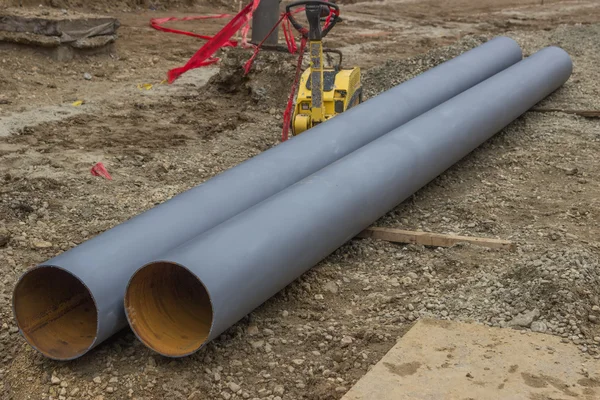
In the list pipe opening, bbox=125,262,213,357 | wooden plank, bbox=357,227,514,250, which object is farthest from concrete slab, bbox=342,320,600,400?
wooden plank, bbox=357,227,514,250

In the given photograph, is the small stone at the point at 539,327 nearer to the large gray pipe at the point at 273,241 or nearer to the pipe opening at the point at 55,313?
the large gray pipe at the point at 273,241

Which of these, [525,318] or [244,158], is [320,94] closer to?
[244,158]

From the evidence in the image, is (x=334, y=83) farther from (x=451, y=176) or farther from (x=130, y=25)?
(x=130, y=25)

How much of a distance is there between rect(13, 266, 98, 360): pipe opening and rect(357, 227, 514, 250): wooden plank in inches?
84.1

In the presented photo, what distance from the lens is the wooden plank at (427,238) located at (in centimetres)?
520

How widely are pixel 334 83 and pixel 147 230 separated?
3.02 metres

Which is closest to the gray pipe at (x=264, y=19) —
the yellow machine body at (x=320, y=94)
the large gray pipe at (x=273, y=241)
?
the yellow machine body at (x=320, y=94)

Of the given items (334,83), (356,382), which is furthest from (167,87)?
(356,382)

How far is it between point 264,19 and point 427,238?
5.78 meters

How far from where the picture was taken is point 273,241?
4.21 metres

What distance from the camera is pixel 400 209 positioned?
19.9 feet

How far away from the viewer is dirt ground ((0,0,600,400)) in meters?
4.06

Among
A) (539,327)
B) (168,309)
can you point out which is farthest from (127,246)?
(539,327)

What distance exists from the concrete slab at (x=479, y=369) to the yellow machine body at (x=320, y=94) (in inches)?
111
